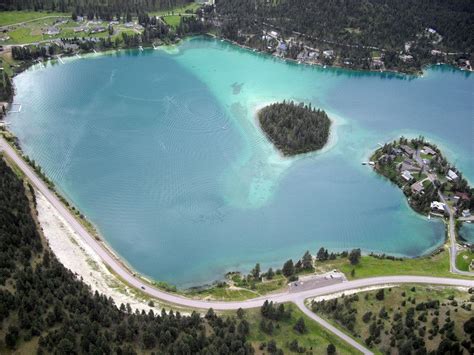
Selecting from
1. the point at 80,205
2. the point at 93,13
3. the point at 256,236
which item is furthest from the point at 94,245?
the point at 93,13

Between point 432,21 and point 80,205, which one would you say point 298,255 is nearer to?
point 80,205

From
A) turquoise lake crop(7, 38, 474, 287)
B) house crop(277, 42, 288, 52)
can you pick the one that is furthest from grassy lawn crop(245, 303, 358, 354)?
house crop(277, 42, 288, 52)

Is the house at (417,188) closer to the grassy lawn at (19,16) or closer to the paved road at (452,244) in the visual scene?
the paved road at (452,244)

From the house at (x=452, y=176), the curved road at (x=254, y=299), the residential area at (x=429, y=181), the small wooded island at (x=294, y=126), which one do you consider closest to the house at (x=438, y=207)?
the residential area at (x=429, y=181)

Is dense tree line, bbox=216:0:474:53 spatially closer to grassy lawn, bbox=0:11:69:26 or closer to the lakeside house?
grassy lawn, bbox=0:11:69:26

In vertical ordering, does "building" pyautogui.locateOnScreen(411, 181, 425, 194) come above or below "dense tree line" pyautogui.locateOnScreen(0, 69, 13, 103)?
below

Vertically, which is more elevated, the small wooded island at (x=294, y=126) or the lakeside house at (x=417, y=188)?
the small wooded island at (x=294, y=126)
